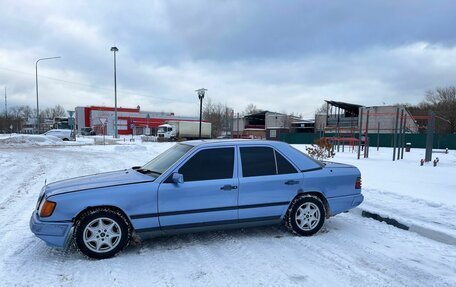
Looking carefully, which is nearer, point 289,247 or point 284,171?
point 289,247

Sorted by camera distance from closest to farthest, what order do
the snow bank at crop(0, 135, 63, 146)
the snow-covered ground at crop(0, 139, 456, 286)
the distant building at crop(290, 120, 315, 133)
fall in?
the snow-covered ground at crop(0, 139, 456, 286) < the snow bank at crop(0, 135, 63, 146) < the distant building at crop(290, 120, 315, 133)

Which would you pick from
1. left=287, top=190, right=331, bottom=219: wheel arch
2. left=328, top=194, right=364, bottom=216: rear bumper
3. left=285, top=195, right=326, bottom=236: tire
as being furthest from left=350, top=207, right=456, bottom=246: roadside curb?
left=285, top=195, right=326, bottom=236: tire

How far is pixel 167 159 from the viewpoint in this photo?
5461 millimetres

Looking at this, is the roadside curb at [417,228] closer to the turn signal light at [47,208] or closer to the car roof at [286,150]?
the car roof at [286,150]

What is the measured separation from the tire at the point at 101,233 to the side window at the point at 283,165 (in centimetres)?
238

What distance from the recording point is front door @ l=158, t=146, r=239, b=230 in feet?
15.5

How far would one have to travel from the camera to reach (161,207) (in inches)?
184

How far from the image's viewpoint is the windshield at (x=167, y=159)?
5.16m

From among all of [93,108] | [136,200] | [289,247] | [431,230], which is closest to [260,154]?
[289,247]

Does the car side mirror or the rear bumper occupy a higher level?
the car side mirror

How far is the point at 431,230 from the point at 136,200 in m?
4.59

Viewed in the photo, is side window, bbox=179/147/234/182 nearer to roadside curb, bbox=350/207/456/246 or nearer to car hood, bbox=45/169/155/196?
car hood, bbox=45/169/155/196

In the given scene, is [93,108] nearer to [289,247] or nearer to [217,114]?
[217,114]

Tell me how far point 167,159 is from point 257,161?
1.41m
